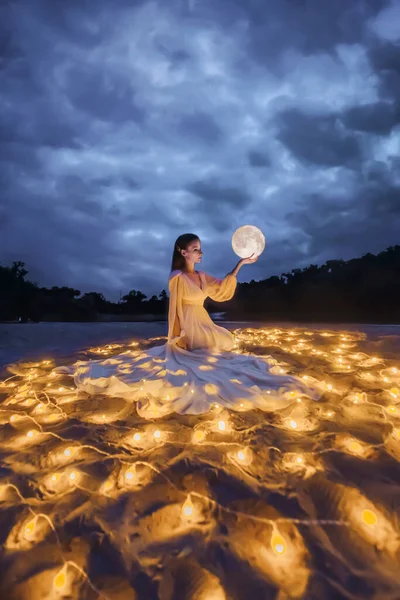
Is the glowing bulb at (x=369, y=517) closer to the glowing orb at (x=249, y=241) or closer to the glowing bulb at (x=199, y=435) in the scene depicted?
the glowing bulb at (x=199, y=435)

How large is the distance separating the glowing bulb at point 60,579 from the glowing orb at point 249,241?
2592 mm

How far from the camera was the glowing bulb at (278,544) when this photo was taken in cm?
99

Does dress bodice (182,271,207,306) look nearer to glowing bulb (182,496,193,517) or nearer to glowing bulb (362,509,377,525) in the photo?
glowing bulb (182,496,193,517)

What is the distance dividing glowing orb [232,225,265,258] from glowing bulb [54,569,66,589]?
8.50 ft

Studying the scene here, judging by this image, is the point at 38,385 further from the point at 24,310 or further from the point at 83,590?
the point at 24,310

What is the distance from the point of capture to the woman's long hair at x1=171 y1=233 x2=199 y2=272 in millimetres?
3043

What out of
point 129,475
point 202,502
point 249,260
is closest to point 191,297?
point 249,260

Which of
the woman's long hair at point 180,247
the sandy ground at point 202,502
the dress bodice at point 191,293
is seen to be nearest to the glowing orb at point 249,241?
the woman's long hair at point 180,247

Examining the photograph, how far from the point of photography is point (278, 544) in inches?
39.6

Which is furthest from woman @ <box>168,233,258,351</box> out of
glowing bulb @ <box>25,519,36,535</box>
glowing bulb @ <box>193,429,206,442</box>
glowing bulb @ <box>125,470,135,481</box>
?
glowing bulb @ <box>25,519,36,535</box>

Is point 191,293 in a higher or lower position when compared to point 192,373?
higher

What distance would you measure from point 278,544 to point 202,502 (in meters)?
0.33

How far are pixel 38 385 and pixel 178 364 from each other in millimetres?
1400

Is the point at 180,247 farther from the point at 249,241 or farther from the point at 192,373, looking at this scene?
the point at 192,373
